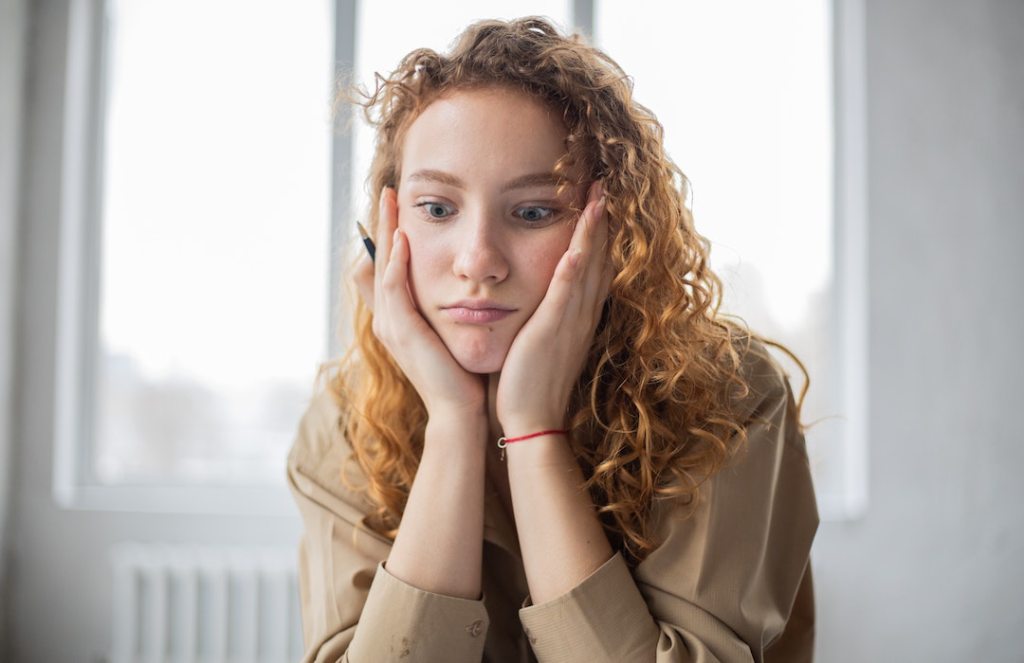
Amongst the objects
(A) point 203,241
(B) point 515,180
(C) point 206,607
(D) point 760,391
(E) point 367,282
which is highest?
(A) point 203,241

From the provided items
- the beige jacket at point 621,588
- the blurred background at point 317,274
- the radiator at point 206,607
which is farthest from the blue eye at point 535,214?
the radiator at point 206,607

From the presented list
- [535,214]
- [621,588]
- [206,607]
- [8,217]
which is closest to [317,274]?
[8,217]

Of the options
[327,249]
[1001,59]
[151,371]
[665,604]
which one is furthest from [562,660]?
[1001,59]

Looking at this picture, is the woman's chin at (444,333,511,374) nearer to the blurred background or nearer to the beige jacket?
the beige jacket

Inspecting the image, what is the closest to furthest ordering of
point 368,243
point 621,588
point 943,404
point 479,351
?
point 621,588
point 479,351
point 368,243
point 943,404

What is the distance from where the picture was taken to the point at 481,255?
0.86 meters

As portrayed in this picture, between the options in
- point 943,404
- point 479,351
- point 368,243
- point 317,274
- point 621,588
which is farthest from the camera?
point 317,274

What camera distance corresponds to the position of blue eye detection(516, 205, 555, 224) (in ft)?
2.95

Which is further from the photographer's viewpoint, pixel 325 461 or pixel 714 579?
pixel 325 461

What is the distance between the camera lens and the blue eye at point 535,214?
90 cm

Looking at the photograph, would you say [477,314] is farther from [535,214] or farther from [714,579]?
[714,579]

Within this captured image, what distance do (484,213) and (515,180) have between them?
0.17 feet

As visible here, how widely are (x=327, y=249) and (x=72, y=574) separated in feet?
4.24

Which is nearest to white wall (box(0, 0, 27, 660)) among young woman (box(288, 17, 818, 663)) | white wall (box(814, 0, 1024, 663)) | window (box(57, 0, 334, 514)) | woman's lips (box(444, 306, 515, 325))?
window (box(57, 0, 334, 514))
